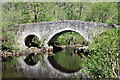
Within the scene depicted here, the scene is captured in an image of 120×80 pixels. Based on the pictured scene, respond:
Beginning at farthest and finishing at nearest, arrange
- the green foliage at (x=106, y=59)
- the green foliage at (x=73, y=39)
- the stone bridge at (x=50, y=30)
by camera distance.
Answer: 1. the green foliage at (x=73, y=39)
2. the stone bridge at (x=50, y=30)
3. the green foliage at (x=106, y=59)

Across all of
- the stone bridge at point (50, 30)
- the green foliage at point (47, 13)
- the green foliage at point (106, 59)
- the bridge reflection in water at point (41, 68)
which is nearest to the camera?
the green foliage at point (106, 59)

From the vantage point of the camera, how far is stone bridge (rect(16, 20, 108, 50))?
62.4 feet

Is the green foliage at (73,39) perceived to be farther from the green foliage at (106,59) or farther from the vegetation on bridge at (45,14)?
the green foliage at (106,59)

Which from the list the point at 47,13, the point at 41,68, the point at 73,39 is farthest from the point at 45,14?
the point at 41,68

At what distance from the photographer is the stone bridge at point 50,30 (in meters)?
19.0

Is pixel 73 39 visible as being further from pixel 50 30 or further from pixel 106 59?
pixel 106 59

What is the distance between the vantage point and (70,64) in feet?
48.4

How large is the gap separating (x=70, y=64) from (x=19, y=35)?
9693 mm

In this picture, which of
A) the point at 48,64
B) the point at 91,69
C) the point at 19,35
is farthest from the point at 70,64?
the point at 19,35

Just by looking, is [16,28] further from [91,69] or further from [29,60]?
[91,69]

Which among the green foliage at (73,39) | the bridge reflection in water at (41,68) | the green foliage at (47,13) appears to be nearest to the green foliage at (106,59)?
the bridge reflection in water at (41,68)

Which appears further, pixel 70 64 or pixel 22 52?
pixel 22 52

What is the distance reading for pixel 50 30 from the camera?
21156mm

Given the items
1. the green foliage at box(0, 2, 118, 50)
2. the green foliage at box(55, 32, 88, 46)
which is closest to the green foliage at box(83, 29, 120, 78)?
the green foliage at box(0, 2, 118, 50)
